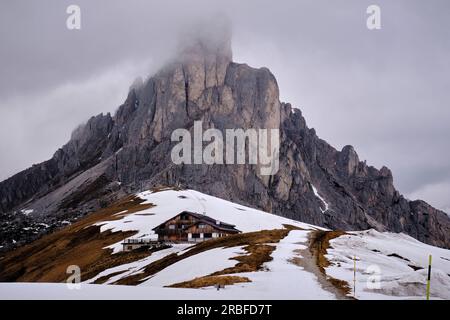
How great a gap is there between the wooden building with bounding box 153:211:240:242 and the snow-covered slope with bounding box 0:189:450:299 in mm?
4676

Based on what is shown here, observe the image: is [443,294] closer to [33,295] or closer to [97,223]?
[33,295]

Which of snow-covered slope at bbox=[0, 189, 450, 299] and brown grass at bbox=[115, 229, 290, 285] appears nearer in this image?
snow-covered slope at bbox=[0, 189, 450, 299]

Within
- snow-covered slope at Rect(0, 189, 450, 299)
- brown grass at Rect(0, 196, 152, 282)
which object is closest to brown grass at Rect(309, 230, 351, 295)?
snow-covered slope at Rect(0, 189, 450, 299)

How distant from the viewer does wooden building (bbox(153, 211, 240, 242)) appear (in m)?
92.2

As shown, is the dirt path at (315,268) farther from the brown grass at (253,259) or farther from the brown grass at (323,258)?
the brown grass at (253,259)

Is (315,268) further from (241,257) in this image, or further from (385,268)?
(385,268)

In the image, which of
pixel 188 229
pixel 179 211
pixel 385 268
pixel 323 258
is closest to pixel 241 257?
pixel 323 258

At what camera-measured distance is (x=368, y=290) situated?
3225 centimetres

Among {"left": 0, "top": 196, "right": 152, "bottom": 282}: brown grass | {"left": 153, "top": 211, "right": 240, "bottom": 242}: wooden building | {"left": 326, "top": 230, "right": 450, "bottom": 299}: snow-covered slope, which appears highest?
{"left": 153, "top": 211, "right": 240, "bottom": 242}: wooden building

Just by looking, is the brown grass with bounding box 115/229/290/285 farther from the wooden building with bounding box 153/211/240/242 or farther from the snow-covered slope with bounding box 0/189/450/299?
the wooden building with bounding box 153/211/240/242

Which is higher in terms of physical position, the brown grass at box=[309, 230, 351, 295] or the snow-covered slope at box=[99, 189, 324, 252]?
the snow-covered slope at box=[99, 189, 324, 252]

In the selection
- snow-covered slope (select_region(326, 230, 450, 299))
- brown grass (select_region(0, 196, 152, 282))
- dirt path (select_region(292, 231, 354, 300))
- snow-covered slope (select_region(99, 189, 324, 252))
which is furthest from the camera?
snow-covered slope (select_region(99, 189, 324, 252))
